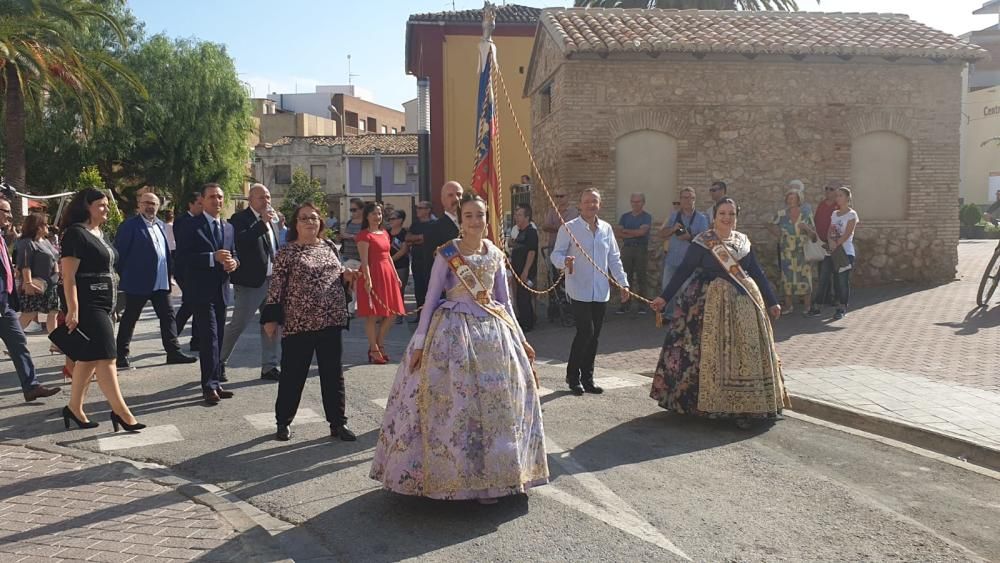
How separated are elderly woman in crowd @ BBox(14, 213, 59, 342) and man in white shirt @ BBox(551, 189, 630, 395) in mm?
6448

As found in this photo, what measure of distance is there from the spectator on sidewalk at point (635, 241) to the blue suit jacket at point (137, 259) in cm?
695

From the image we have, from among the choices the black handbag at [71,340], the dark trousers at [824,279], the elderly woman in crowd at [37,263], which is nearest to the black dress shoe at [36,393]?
the black handbag at [71,340]

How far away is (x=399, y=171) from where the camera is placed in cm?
6066

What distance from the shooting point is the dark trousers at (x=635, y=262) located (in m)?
13.5

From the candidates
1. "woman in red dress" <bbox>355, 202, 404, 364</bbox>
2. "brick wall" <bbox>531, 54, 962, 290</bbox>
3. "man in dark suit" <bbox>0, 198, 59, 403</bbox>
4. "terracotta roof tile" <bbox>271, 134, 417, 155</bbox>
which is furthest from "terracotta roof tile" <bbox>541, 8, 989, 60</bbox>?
"terracotta roof tile" <bbox>271, 134, 417, 155</bbox>

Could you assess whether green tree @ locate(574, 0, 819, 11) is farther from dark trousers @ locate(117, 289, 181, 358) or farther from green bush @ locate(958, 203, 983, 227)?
dark trousers @ locate(117, 289, 181, 358)

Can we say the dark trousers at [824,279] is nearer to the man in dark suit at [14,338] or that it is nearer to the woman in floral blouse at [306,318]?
the woman in floral blouse at [306,318]

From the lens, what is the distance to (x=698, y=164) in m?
15.4

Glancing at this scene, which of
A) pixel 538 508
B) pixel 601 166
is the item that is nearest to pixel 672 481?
pixel 538 508

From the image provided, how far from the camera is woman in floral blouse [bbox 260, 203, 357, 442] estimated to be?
6363mm

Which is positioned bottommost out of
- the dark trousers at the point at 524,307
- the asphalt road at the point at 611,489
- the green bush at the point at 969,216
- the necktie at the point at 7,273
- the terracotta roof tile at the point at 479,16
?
the asphalt road at the point at 611,489

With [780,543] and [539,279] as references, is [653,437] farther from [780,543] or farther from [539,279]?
[539,279]

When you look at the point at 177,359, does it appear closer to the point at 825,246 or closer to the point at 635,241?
the point at 635,241

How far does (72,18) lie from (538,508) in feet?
69.3
